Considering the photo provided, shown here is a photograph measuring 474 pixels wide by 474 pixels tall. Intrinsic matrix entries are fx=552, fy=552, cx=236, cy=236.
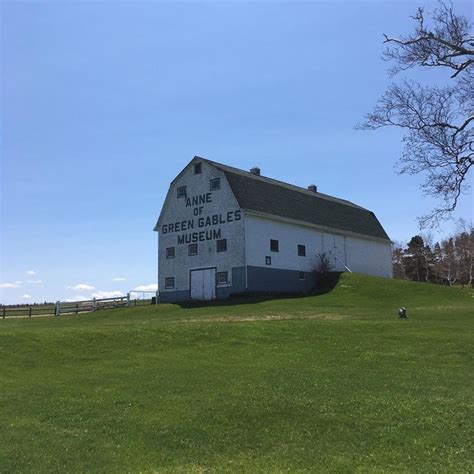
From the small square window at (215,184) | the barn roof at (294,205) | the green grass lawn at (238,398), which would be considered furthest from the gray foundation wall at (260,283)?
the green grass lawn at (238,398)

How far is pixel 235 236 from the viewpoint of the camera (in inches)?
1502

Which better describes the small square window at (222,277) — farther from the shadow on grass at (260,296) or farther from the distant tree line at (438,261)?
the distant tree line at (438,261)

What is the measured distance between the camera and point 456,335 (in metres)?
18.2

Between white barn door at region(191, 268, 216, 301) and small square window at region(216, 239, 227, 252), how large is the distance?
60.3 inches

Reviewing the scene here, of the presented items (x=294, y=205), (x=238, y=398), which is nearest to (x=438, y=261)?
(x=294, y=205)

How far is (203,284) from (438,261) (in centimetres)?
5032

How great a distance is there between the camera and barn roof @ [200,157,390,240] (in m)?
39.7

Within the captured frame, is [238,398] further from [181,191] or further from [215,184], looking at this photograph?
[181,191]

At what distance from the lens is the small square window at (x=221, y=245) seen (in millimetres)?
38844

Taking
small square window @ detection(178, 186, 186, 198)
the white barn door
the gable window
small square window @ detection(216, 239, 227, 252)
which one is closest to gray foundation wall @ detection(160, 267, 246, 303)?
the white barn door

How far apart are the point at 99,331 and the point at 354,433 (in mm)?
12117

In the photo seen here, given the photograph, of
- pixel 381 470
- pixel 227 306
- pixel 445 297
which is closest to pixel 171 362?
pixel 381 470

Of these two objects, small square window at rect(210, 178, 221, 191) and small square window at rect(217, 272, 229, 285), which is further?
small square window at rect(210, 178, 221, 191)

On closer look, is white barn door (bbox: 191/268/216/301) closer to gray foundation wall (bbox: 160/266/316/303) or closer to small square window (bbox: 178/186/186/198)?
gray foundation wall (bbox: 160/266/316/303)
